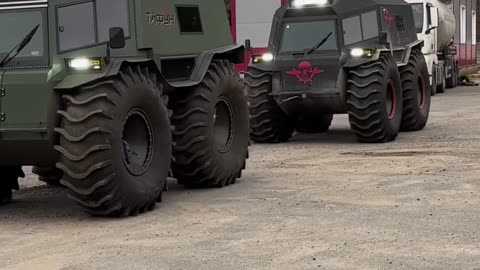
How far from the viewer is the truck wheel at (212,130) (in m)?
8.12

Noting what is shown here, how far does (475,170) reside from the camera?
9.30m

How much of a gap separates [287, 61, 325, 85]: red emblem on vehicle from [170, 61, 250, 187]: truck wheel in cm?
380

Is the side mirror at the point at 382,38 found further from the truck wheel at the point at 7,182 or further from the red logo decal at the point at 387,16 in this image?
the truck wheel at the point at 7,182

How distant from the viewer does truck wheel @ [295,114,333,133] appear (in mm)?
14969

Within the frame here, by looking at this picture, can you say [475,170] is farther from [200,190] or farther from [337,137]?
[337,137]

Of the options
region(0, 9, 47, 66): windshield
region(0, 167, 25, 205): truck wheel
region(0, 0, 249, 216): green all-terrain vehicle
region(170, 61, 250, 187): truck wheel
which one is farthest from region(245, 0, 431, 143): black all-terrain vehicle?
region(0, 9, 47, 66): windshield

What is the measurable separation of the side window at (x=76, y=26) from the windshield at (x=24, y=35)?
0.16m

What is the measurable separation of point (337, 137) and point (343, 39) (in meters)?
1.92

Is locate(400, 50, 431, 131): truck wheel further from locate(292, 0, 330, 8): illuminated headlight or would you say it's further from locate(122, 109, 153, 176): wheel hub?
locate(122, 109, 153, 176): wheel hub

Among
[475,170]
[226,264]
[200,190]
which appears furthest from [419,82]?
[226,264]

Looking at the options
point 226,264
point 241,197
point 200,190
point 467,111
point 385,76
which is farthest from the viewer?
point 467,111

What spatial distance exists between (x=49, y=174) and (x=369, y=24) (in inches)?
277

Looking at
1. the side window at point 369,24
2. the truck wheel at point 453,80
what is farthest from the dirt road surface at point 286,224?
the truck wheel at point 453,80

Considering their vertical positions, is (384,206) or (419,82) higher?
(419,82)
